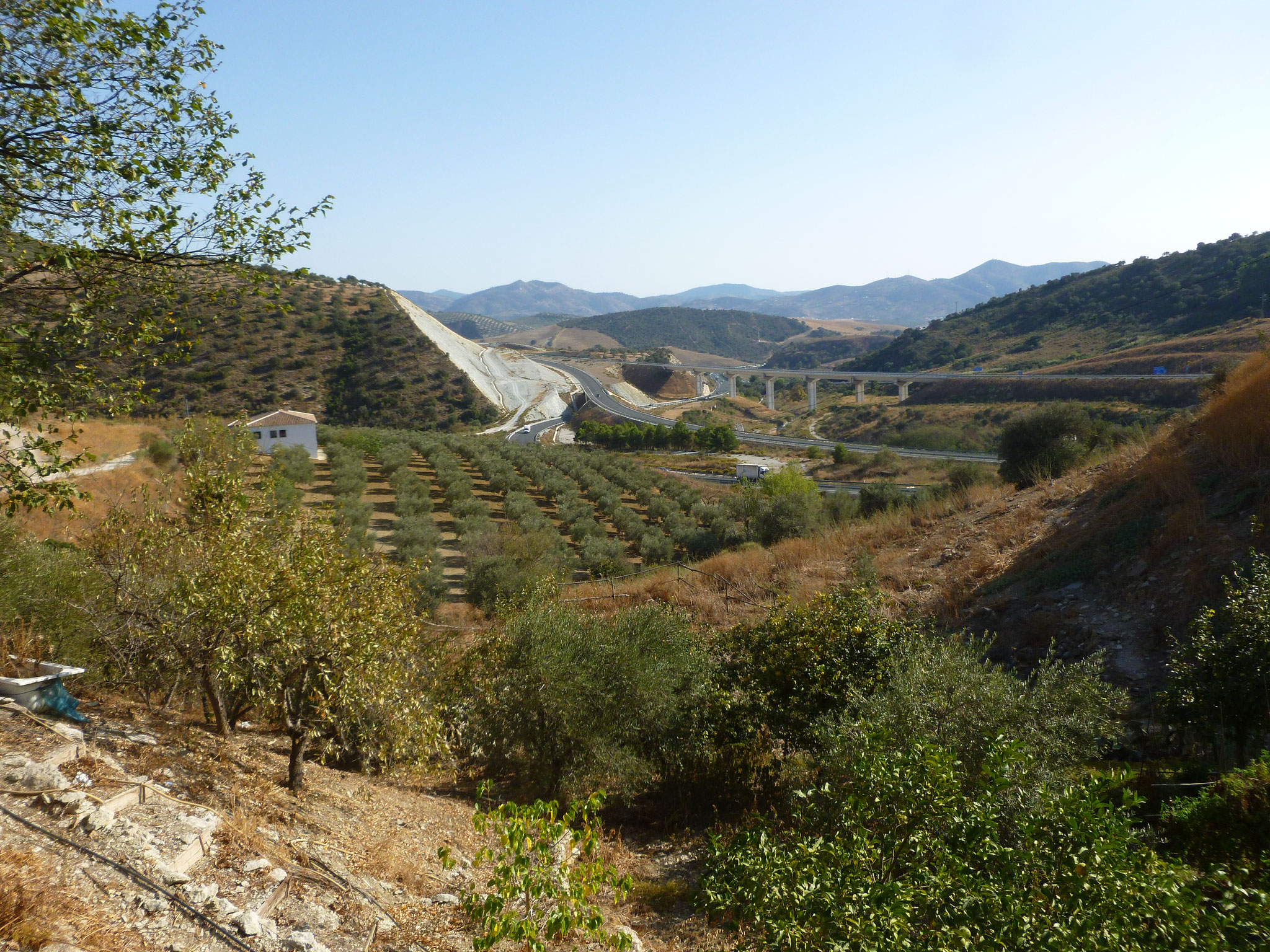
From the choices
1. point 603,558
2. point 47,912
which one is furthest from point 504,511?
point 47,912

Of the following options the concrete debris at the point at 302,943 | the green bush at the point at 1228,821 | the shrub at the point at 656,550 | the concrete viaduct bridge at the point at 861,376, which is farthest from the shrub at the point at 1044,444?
the concrete viaduct bridge at the point at 861,376

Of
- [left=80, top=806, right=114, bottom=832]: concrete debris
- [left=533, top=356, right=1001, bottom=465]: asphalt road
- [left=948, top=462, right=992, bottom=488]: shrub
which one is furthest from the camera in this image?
[left=533, top=356, right=1001, bottom=465]: asphalt road

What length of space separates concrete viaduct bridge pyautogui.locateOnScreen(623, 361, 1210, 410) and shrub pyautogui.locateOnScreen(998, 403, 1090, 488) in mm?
28512

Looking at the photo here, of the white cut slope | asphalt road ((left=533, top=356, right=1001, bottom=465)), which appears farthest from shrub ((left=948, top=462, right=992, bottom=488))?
the white cut slope

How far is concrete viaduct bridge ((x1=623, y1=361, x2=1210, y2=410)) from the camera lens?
6194 cm

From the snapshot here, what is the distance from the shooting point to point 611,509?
36.3m

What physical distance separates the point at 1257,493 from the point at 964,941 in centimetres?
1374

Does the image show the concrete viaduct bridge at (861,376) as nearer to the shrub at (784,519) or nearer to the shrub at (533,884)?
the shrub at (784,519)

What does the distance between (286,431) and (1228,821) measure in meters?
44.6

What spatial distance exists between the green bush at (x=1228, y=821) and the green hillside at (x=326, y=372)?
6171 centimetres

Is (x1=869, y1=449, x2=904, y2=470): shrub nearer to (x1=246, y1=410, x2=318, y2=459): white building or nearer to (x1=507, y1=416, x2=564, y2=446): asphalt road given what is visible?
(x1=507, y1=416, x2=564, y2=446): asphalt road

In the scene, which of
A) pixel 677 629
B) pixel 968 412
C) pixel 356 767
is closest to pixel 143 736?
pixel 356 767

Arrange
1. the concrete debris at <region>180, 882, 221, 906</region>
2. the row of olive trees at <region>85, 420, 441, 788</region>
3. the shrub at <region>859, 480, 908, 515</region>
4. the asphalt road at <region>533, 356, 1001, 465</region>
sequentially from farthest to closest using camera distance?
the asphalt road at <region>533, 356, 1001, 465</region> → the shrub at <region>859, 480, 908, 515</region> → the row of olive trees at <region>85, 420, 441, 788</region> → the concrete debris at <region>180, 882, 221, 906</region>

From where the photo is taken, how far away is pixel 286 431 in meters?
42.4
